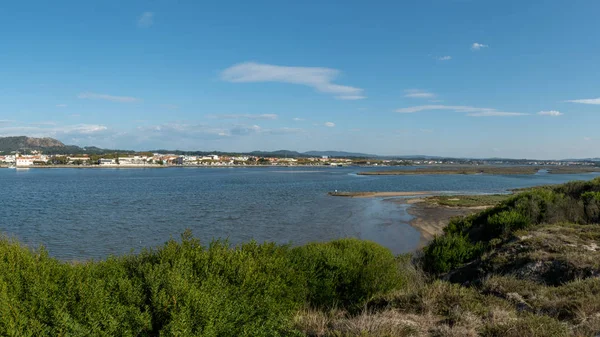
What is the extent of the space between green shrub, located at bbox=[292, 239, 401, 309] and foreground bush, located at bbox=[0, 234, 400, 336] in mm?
913

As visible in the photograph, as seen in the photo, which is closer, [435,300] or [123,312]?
[123,312]

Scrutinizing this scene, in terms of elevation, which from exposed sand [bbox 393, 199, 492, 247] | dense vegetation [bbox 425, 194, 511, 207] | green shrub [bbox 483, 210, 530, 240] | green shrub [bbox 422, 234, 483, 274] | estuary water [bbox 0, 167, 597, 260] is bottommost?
exposed sand [bbox 393, 199, 492, 247]

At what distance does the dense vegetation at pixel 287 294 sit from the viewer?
18.7 feet

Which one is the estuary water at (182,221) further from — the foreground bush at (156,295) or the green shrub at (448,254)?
the foreground bush at (156,295)

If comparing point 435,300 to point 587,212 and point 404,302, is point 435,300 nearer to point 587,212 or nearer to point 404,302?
point 404,302

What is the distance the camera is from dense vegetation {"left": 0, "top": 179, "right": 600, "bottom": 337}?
18.7ft

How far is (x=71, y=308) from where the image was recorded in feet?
20.0

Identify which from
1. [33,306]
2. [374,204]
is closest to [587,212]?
[33,306]

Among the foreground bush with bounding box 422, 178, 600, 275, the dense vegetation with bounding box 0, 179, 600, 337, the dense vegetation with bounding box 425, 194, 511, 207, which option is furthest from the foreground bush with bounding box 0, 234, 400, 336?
the dense vegetation with bounding box 425, 194, 511, 207

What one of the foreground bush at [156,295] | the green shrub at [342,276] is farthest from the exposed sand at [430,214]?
the foreground bush at [156,295]

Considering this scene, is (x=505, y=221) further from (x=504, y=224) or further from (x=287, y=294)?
(x=287, y=294)

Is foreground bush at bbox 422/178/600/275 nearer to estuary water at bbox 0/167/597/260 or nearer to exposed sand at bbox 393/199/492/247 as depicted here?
estuary water at bbox 0/167/597/260

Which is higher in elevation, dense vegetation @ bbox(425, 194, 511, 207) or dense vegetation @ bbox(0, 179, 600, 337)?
dense vegetation @ bbox(0, 179, 600, 337)

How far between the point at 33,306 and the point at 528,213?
Result: 74.5 ft
